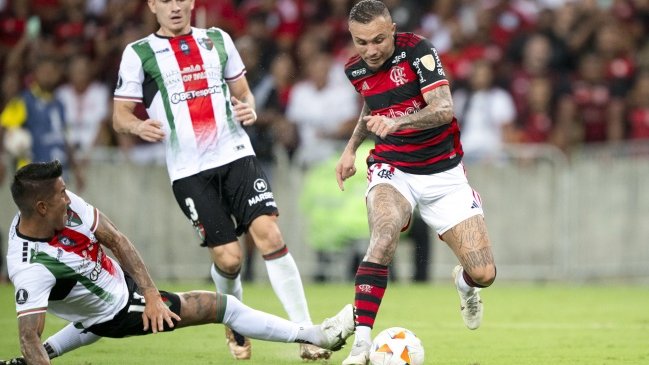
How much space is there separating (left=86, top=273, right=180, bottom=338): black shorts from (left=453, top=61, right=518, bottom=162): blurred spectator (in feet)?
30.0

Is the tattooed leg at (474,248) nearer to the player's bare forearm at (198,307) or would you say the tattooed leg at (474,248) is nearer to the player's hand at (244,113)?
the player's hand at (244,113)

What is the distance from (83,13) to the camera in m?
19.6

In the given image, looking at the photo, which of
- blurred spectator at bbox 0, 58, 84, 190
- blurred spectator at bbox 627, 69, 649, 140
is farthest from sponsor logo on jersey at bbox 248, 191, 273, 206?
blurred spectator at bbox 627, 69, 649, 140

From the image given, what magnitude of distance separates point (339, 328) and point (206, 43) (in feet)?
8.81

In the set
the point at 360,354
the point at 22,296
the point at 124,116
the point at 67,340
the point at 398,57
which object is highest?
the point at 398,57

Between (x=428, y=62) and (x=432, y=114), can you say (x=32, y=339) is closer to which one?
(x=432, y=114)

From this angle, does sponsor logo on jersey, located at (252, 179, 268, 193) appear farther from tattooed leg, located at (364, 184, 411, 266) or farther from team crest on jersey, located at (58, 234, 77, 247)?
team crest on jersey, located at (58, 234, 77, 247)

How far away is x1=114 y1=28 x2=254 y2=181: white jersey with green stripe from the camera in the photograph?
30.5 feet

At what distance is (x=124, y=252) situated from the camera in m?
7.73

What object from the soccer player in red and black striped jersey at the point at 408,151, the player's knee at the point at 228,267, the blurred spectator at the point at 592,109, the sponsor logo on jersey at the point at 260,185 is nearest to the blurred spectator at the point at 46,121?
the blurred spectator at the point at 592,109

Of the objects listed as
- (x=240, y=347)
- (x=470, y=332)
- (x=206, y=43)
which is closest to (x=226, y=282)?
(x=240, y=347)

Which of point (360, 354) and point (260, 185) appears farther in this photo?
point (260, 185)

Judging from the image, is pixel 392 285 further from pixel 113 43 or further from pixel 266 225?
pixel 266 225

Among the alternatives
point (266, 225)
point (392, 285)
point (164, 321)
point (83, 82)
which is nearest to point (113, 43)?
point (83, 82)
